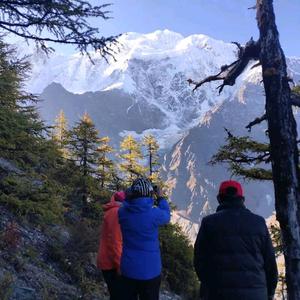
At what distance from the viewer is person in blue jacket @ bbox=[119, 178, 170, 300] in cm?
530

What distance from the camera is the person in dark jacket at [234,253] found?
4457 millimetres

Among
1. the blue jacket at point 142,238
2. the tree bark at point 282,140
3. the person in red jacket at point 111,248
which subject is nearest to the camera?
the blue jacket at point 142,238

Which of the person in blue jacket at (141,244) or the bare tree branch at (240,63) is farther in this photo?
the bare tree branch at (240,63)

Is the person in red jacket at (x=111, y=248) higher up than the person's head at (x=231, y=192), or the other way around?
the person's head at (x=231, y=192)

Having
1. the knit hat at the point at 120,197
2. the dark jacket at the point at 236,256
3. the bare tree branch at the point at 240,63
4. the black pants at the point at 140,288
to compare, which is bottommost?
the black pants at the point at 140,288

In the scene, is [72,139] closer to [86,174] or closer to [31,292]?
[86,174]

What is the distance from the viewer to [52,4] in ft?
21.4

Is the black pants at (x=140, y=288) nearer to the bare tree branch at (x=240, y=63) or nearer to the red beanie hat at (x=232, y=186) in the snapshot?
the red beanie hat at (x=232, y=186)

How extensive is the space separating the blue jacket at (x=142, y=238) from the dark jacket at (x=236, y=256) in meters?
0.79

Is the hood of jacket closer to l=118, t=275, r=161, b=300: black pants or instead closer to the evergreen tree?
l=118, t=275, r=161, b=300: black pants

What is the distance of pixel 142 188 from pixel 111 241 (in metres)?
0.89

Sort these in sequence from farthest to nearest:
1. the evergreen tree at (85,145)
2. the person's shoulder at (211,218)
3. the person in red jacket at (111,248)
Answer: the evergreen tree at (85,145) → the person in red jacket at (111,248) → the person's shoulder at (211,218)

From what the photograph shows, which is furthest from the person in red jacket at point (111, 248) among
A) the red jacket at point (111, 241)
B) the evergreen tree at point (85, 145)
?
the evergreen tree at point (85, 145)

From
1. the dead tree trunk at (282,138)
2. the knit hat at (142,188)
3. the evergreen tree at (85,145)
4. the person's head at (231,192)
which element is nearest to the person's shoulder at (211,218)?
the person's head at (231,192)
